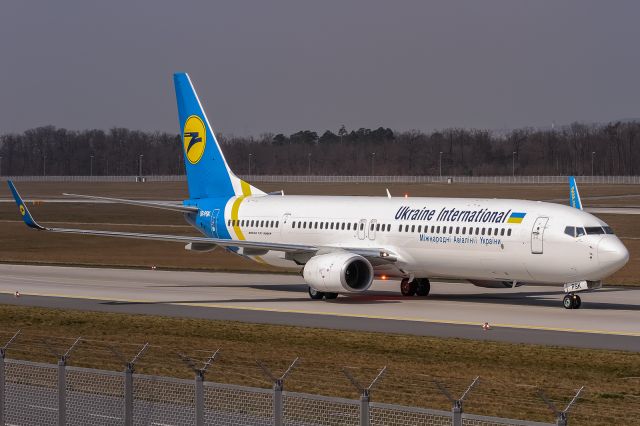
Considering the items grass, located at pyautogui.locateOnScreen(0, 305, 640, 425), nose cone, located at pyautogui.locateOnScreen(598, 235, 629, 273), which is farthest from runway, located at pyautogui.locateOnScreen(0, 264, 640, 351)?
grass, located at pyautogui.locateOnScreen(0, 305, 640, 425)

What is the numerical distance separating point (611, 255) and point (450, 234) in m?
6.18

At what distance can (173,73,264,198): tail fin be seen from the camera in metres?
51.6

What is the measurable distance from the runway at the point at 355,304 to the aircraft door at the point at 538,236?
220cm

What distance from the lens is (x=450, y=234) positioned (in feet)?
137

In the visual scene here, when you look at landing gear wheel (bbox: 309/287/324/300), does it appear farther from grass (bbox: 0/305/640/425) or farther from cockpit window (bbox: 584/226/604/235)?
cockpit window (bbox: 584/226/604/235)

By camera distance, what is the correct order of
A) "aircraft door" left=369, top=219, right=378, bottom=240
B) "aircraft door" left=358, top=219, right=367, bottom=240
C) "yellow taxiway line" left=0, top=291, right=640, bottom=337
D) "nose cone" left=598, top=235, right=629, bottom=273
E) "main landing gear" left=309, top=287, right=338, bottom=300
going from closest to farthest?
"yellow taxiway line" left=0, top=291, right=640, bottom=337 < "nose cone" left=598, top=235, right=629, bottom=273 < "main landing gear" left=309, top=287, right=338, bottom=300 < "aircraft door" left=369, top=219, right=378, bottom=240 < "aircraft door" left=358, top=219, right=367, bottom=240

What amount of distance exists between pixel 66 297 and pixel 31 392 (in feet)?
79.8

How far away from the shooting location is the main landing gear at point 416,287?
45713 mm

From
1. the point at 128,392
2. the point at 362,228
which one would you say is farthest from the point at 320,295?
the point at 128,392

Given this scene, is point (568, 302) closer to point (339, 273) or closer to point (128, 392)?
point (339, 273)

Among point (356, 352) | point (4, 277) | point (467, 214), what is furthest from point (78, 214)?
point (356, 352)

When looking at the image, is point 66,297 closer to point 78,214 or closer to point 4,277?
point 4,277

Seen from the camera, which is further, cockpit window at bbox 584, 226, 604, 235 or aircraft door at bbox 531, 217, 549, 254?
aircraft door at bbox 531, 217, 549, 254

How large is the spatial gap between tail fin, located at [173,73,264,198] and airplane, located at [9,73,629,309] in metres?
0.05
